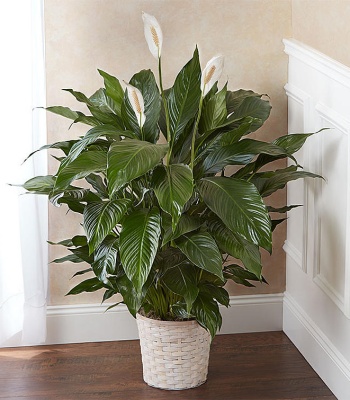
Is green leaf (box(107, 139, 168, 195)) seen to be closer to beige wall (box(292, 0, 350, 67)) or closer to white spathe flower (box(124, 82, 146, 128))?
white spathe flower (box(124, 82, 146, 128))

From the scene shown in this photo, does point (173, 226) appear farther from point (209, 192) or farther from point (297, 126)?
point (297, 126)

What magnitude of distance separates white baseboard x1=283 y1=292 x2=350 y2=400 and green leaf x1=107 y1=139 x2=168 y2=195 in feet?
3.15

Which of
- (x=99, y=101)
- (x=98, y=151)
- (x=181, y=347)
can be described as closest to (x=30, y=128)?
(x=99, y=101)

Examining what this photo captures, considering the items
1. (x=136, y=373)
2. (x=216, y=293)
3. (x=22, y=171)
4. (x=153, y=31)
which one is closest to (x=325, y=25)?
(x=153, y=31)

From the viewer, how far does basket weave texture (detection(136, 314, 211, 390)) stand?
9.57 ft

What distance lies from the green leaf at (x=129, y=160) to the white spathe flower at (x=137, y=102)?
115 millimetres

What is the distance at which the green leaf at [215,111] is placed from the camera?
2.79 meters

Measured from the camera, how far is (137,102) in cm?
262

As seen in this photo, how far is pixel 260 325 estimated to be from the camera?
139 inches

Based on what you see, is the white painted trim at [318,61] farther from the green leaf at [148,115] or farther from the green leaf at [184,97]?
the green leaf at [148,115]

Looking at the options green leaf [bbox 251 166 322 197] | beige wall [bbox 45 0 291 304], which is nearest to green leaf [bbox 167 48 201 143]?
green leaf [bbox 251 166 322 197]

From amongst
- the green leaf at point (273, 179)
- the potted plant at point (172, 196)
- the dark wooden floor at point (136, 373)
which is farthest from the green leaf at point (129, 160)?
the dark wooden floor at point (136, 373)

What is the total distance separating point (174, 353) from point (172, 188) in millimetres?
679

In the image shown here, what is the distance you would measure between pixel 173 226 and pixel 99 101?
71 centimetres
